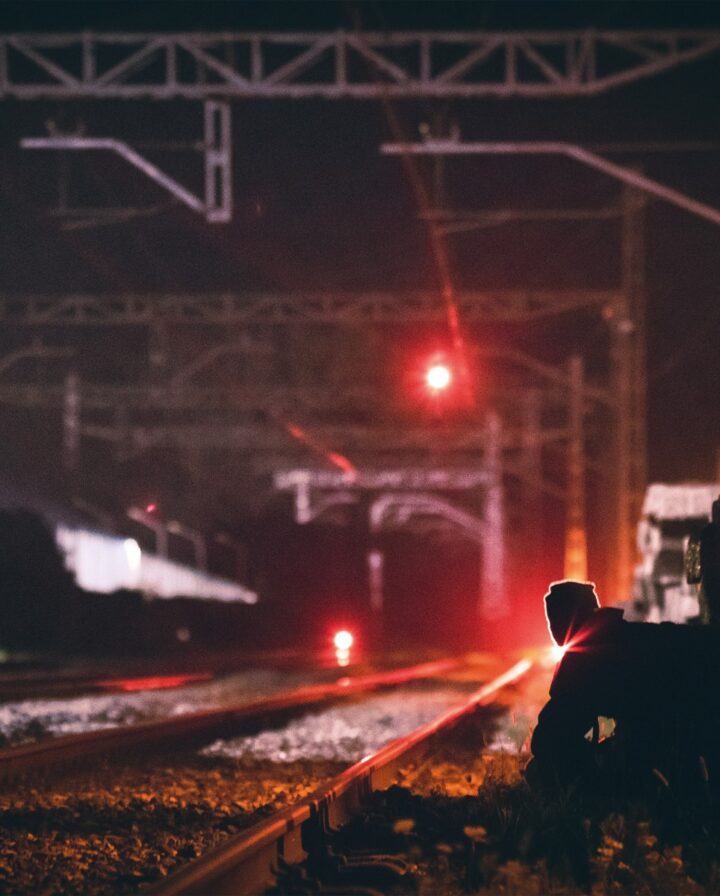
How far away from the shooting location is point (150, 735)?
1208 centimetres

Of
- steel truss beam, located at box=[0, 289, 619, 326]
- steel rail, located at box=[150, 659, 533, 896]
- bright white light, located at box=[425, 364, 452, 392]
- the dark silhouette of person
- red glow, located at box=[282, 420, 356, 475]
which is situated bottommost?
steel rail, located at box=[150, 659, 533, 896]

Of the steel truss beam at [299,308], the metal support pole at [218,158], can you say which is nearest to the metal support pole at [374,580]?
the steel truss beam at [299,308]

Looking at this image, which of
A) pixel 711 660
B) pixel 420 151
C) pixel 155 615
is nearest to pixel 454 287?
pixel 420 151

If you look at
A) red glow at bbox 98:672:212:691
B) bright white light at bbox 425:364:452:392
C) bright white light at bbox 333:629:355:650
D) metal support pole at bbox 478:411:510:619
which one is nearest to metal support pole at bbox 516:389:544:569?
metal support pole at bbox 478:411:510:619

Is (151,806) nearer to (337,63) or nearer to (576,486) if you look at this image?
(337,63)

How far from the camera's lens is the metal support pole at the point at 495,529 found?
151 ft

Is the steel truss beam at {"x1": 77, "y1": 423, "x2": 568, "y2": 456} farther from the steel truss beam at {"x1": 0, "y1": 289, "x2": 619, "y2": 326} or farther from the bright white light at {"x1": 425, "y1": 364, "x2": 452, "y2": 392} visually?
the bright white light at {"x1": 425, "y1": 364, "x2": 452, "y2": 392}

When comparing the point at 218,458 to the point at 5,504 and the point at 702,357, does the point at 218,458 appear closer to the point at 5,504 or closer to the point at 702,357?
the point at 5,504

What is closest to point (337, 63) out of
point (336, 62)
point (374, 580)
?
point (336, 62)

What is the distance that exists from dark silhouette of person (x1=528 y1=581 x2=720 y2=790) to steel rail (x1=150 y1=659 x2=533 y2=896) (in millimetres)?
1044

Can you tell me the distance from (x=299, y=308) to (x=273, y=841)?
27.4 metres

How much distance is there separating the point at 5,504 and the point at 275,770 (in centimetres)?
3508

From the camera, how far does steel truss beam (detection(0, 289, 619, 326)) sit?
32406mm

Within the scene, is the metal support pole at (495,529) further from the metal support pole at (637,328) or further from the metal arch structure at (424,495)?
the metal support pole at (637,328)
